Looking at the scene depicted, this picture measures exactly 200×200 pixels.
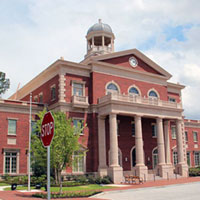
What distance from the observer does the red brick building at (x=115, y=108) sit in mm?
35188

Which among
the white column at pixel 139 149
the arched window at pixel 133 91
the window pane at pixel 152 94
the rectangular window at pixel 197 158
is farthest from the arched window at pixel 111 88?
the rectangular window at pixel 197 158

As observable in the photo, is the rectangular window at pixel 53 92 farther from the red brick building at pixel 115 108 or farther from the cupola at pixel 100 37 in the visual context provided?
the cupola at pixel 100 37

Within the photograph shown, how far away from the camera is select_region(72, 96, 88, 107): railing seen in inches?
1401

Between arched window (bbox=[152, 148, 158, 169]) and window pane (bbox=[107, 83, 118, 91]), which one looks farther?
arched window (bbox=[152, 148, 158, 169])

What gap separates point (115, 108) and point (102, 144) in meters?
4.97

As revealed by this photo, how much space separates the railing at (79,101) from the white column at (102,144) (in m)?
2.70

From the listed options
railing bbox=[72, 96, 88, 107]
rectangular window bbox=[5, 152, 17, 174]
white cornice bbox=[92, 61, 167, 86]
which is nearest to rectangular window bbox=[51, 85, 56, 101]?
railing bbox=[72, 96, 88, 107]

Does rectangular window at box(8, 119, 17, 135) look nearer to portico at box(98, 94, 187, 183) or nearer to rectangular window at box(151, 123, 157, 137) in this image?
portico at box(98, 94, 187, 183)

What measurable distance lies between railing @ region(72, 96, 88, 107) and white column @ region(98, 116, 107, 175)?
270cm

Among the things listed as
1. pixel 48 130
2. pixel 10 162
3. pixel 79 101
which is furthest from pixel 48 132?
pixel 10 162

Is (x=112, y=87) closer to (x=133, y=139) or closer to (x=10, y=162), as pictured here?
(x=133, y=139)

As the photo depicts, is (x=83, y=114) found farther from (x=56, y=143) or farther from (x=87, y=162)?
(x=56, y=143)

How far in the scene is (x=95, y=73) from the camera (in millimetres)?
38125

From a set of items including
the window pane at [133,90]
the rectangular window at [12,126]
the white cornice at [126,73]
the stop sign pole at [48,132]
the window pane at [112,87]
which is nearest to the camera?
the stop sign pole at [48,132]
